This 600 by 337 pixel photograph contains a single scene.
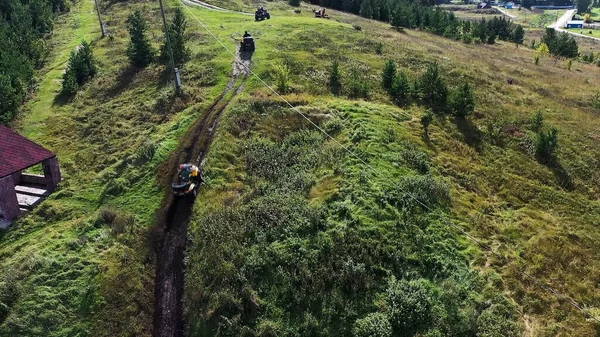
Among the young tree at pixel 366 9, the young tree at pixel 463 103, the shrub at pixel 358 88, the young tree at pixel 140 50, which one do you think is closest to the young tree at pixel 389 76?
the shrub at pixel 358 88

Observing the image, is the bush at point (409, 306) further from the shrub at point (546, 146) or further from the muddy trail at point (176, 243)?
the shrub at point (546, 146)

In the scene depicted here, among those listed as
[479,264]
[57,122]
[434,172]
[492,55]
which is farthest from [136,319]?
[492,55]

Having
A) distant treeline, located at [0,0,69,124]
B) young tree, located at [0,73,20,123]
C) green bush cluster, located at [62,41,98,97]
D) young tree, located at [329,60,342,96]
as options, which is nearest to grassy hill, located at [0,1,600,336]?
green bush cluster, located at [62,41,98,97]

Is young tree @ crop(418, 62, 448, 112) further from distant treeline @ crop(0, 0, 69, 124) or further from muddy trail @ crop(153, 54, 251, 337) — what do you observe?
distant treeline @ crop(0, 0, 69, 124)

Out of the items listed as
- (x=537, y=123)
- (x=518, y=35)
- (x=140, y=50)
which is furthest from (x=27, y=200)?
(x=518, y=35)

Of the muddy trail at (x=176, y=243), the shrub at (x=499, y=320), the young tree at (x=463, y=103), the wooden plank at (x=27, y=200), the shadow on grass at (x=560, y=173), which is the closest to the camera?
the shrub at (x=499, y=320)

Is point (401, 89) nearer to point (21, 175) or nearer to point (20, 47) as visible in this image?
point (21, 175)

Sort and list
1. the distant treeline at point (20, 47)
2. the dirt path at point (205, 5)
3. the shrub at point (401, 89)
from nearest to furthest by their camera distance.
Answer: the shrub at point (401, 89)
the distant treeline at point (20, 47)
the dirt path at point (205, 5)
